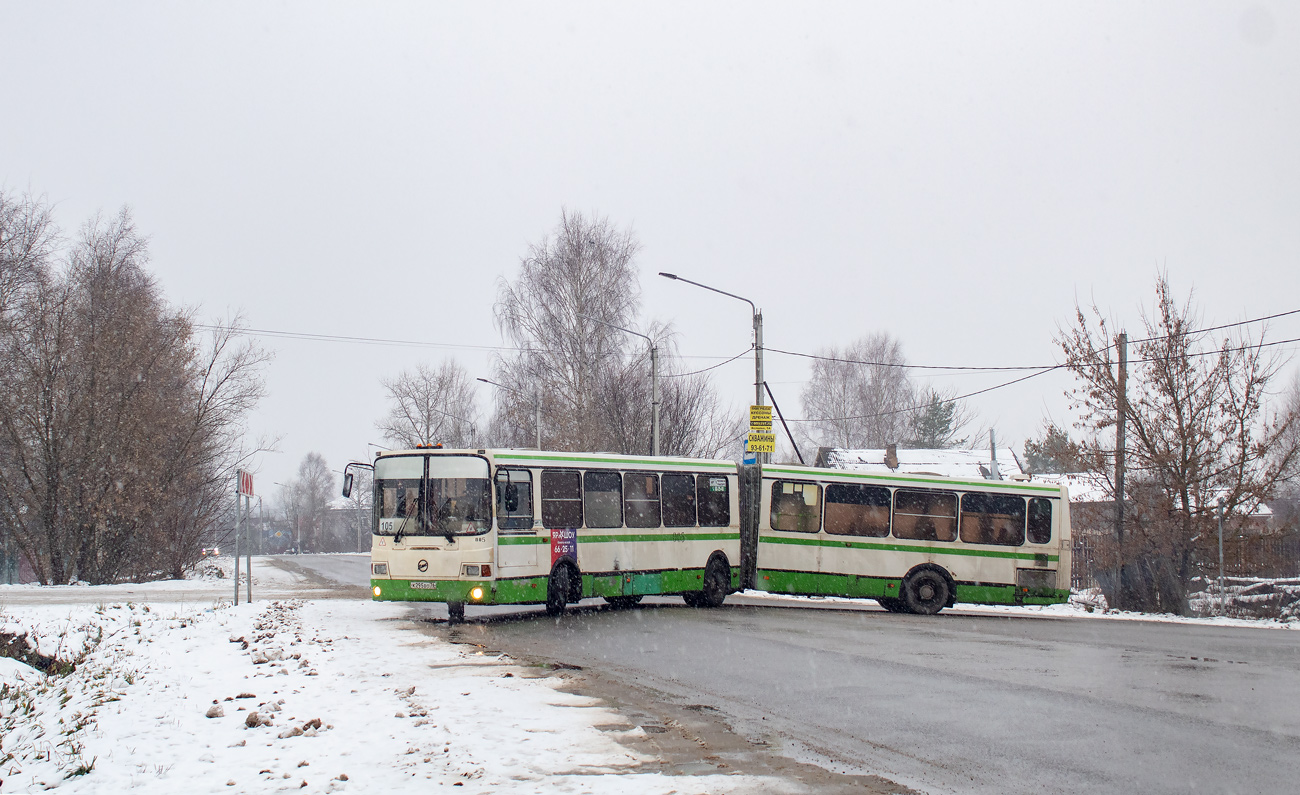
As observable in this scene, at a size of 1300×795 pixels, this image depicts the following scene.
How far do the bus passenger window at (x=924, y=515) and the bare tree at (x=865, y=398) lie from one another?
169 ft

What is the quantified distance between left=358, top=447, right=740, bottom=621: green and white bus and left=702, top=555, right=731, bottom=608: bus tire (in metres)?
0.04

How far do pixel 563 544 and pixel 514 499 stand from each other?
1.45m

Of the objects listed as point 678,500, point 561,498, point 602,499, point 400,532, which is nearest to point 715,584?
point 678,500

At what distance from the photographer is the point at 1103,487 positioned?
2542 cm

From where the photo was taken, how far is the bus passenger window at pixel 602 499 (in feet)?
58.9

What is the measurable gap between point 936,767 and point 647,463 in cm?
1280

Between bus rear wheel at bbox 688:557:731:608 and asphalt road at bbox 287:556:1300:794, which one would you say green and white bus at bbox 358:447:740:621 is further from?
asphalt road at bbox 287:556:1300:794

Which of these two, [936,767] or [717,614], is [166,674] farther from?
[717,614]

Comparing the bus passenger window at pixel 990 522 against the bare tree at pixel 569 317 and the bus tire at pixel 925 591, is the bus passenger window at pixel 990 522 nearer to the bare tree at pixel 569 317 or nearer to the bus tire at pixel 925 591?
the bus tire at pixel 925 591

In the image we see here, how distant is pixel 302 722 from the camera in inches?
299

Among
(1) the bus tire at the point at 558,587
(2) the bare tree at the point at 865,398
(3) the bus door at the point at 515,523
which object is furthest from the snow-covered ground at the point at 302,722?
(2) the bare tree at the point at 865,398

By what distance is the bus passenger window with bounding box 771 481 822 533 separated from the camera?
67.1ft

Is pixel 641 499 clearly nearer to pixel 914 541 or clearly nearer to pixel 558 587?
pixel 558 587

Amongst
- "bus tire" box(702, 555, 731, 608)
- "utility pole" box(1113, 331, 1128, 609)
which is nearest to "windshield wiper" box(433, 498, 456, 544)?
"bus tire" box(702, 555, 731, 608)
